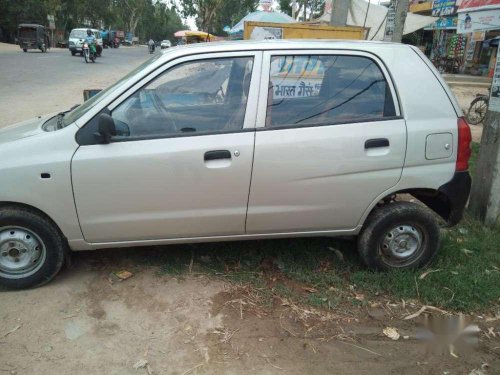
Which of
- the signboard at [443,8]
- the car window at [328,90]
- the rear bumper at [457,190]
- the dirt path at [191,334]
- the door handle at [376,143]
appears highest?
the signboard at [443,8]

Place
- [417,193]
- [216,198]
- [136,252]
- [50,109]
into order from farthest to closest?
[50,109], [136,252], [417,193], [216,198]

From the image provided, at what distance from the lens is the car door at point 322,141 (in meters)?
3.28

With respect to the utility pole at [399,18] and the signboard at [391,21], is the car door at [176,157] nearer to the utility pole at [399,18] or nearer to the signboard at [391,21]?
the utility pole at [399,18]

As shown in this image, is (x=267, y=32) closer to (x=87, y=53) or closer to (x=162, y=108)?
(x=162, y=108)

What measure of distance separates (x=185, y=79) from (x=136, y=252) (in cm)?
160

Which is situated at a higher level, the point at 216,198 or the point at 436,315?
the point at 216,198

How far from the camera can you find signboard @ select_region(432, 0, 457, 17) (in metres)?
22.9

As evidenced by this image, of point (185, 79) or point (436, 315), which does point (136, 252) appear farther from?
point (436, 315)

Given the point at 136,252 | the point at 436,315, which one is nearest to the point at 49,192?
the point at 136,252

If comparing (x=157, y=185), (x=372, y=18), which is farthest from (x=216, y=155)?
(x=372, y=18)

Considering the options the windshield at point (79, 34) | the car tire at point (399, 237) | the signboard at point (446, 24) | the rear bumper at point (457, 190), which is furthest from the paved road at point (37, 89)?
the signboard at point (446, 24)

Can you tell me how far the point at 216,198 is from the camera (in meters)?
3.30

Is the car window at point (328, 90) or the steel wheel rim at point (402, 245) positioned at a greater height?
the car window at point (328, 90)

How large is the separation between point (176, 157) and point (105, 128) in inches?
20.0
